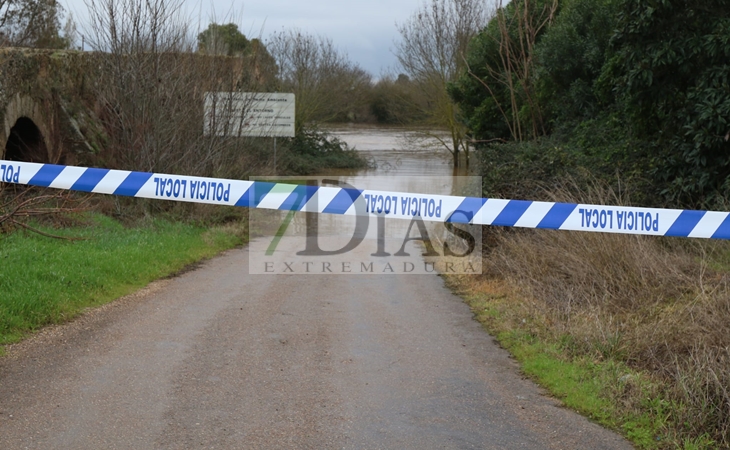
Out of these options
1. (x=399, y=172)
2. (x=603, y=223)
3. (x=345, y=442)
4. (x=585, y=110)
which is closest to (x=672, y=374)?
(x=603, y=223)

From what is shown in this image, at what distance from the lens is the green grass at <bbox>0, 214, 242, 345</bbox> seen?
8219mm

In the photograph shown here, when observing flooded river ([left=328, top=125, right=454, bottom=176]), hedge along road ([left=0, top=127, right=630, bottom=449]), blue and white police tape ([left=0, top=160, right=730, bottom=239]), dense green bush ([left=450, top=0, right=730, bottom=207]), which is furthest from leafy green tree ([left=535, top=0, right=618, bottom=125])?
flooded river ([left=328, top=125, right=454, bottom=176])

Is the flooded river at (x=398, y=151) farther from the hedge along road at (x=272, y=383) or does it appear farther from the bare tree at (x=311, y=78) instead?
the hedge along road at (x=272, y=383)

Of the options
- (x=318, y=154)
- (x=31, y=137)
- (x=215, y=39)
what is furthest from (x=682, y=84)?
(x=318, y=154)

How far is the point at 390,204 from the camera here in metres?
6.55

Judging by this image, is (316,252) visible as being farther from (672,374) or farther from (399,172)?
(399,172)

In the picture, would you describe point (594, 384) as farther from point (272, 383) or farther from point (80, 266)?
point (80, 266)

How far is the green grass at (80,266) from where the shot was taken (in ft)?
27.0

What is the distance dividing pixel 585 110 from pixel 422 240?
5377mm

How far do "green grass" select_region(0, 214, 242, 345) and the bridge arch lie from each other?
3.18 m

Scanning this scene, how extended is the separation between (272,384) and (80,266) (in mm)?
5183

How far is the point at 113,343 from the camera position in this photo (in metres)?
7.46

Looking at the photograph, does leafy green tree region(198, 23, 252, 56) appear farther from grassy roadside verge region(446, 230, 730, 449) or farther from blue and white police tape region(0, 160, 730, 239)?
blue and white police tape region(0, 160, 730, 239)

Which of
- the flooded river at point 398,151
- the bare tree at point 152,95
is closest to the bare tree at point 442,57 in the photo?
the flooded river at point 398,151
